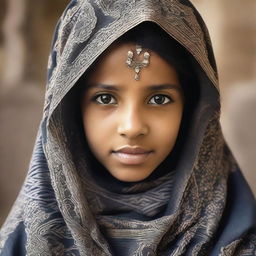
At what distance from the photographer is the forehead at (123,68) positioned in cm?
84

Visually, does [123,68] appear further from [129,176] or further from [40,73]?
[40,73]

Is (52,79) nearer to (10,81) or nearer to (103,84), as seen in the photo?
(103,84)

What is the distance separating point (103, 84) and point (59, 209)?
25 cm

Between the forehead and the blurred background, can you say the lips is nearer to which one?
the forehead

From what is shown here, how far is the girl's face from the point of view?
0.85 m

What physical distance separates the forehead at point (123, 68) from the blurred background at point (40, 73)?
93cm

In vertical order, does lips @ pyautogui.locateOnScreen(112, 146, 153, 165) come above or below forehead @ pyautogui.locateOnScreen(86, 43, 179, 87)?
below

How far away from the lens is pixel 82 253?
0.89 meters

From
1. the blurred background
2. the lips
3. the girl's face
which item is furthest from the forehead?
the blurred background

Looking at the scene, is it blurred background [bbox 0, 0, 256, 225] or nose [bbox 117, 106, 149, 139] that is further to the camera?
blurred background [bbox 0, 0, 256, 225]

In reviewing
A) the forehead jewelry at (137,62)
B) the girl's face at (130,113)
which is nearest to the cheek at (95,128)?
the girl's face at (130,113)

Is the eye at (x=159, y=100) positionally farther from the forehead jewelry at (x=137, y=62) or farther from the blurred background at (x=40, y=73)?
the blurred background at (x=40, y=73)

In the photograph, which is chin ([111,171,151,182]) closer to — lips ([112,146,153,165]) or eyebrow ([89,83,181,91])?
lips ([112,146,153,165])

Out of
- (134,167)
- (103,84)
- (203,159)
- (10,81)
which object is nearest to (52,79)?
(103,84)
